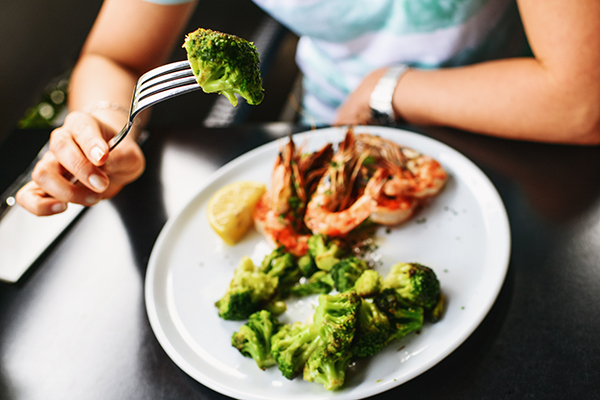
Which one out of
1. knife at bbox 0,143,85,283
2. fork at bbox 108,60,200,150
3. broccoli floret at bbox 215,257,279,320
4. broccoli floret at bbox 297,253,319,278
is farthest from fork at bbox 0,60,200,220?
knife at bbox 0,143,85,283

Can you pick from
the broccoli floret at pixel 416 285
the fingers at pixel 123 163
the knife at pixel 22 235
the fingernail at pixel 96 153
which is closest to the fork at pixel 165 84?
the fingernail at pixel 96 153

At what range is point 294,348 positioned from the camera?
39.2 inches

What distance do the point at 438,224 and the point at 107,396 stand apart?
103 cm

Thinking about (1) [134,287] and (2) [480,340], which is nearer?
(2) [480,340]

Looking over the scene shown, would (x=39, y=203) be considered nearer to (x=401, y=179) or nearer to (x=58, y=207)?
(x=58, y=207)

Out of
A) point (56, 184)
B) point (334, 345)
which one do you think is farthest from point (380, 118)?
point (56, 184)

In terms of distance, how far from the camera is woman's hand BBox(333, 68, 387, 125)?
64.2 inches

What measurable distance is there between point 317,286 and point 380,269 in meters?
0.20

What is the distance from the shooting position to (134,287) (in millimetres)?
1339

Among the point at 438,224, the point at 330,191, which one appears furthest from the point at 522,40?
the point at 330,191

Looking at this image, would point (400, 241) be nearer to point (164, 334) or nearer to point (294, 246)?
point (294, 246)

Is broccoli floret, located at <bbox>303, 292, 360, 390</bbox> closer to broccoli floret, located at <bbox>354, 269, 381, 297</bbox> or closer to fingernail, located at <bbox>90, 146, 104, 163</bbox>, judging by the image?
broccoli floret, located at <bbox>354, 269, 381, 297</bbox>

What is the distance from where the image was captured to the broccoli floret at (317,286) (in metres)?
1.18

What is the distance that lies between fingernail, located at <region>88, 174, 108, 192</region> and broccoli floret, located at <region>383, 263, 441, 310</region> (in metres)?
0.84
